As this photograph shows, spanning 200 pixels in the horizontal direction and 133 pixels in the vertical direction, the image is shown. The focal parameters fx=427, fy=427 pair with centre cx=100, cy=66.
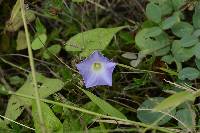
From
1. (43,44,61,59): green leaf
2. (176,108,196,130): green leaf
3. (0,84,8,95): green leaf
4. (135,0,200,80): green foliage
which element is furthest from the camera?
(43,44,61,59): green leaf

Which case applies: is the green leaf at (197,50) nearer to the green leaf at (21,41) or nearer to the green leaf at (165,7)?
the green leaf at (165,7)

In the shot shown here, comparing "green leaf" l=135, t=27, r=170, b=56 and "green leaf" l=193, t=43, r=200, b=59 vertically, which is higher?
"green leaf" l=135, t=27, r=170, b=56

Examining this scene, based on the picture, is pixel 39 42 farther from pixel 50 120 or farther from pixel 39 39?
pixel 50 120

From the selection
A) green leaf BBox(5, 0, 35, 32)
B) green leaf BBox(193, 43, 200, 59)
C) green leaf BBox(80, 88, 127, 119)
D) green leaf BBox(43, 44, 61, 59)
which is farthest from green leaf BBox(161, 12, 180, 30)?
green leaf BBox(5, 0, 35, 32)

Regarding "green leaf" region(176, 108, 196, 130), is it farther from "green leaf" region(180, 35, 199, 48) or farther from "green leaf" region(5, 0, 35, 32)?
"green leaf" region(5, 0, 35, 32)

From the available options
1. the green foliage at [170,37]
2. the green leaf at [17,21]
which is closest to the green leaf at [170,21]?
the green foliage at [170,37]

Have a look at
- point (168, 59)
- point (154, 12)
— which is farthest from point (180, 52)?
point (154, 12)
